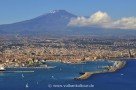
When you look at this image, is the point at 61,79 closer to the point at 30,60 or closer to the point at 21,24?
the point at 30,60

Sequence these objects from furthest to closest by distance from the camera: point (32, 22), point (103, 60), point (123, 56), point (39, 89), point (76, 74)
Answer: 1. point (32, 22)
2. point (123, 56)
3. point (103, 60)
4. point (76, 74)
5. point (39, 89)

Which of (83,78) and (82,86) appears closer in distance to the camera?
(82,86)

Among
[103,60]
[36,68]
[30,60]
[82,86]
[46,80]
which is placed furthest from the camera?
[103,60]

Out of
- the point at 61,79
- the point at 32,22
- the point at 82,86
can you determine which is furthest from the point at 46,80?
the point at 32,22

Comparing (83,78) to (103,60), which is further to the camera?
(103,60)

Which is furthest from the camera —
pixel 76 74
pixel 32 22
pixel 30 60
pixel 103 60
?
pixel 32 22

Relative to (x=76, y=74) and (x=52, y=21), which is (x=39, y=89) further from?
(x=52, y=21)

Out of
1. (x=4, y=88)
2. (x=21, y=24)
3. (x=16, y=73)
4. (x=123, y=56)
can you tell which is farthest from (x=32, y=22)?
(x=4, y=88)

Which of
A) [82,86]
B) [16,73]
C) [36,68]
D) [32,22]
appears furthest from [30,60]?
[32,22]

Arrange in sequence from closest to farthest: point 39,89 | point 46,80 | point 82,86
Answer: point 39,89 → point 82,86 → point 46,80
